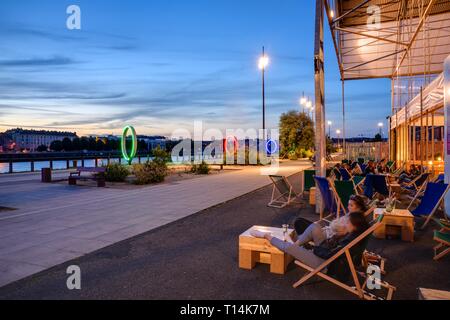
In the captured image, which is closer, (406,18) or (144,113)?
(406,18)

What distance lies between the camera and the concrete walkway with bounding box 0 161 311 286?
15.4ft

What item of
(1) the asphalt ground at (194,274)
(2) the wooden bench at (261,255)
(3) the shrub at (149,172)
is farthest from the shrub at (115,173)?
(2) the wooden bench at (261,255)

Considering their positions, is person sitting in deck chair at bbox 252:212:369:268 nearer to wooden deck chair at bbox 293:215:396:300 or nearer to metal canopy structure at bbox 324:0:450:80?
wooden deck chair at bbox 293:215:396:300

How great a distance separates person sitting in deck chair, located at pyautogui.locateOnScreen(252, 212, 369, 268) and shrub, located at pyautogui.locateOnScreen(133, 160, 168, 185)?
10392 millimetres

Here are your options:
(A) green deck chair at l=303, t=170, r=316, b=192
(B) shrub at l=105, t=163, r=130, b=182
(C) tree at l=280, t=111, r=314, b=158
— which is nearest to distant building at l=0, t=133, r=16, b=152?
(C) tree at l=280, t=111, r=314, b=158

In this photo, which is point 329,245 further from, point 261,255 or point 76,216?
point 76,216

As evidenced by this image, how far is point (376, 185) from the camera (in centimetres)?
876

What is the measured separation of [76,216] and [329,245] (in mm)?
5555

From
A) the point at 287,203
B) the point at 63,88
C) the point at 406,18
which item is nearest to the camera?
the point at 287,203

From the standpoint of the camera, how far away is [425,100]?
32.6 ft

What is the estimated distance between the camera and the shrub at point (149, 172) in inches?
533
